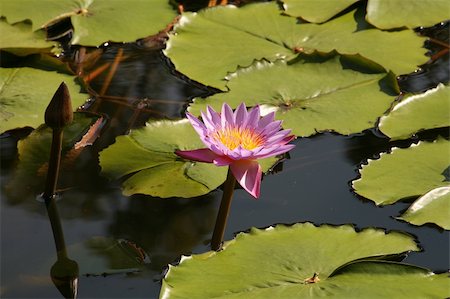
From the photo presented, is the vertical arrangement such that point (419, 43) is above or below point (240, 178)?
below

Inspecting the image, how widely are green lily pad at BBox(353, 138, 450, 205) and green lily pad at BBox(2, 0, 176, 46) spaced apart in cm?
111

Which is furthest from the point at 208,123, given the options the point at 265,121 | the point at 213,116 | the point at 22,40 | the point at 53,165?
the point at 22,40

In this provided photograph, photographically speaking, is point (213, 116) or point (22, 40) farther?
point (22, 40)

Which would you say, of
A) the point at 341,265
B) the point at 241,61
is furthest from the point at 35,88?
the point at 341,265

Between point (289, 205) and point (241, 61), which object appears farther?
point (241, 61)

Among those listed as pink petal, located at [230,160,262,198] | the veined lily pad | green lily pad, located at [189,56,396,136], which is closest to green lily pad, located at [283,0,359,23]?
green lily pad, located at [189,56,396,136]

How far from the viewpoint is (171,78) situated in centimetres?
265

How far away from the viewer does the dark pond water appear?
1789 mm

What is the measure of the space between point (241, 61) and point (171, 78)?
0.25 meters

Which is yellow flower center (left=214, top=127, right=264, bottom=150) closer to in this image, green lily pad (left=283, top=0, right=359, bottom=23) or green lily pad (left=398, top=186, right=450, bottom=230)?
green lily pad (left=398, top=186, right=450, bottom=230)

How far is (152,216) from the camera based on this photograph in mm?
1998

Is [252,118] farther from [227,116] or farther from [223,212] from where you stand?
Result: [223,212]

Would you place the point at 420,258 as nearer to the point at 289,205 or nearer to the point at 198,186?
the point at 289,205

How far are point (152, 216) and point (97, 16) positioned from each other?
3.68ft
